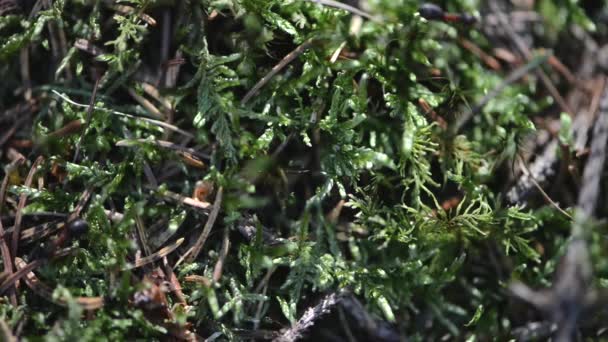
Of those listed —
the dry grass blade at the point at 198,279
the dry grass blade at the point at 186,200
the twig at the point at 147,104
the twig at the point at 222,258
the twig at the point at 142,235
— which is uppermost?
the twig at the point at 147,104

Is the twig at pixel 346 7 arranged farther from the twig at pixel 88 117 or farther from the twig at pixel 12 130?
the twig at pixel 12 130

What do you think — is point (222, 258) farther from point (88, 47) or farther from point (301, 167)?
point (88, 47)

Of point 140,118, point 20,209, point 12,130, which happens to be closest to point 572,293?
point 140,118

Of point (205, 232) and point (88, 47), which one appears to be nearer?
point (205, 232)

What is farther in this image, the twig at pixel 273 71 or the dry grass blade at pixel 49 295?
the twig at pixel 273 71

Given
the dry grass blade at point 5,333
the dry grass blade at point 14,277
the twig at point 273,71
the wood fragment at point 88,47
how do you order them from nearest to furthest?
the dry grass blade at point 5,333 < the dry grass blade at point 14,277 < the twig at point 273,71 < the wood fragment at point 88,47

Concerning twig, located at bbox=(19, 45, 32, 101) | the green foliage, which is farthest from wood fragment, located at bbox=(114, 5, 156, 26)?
twig, located at bbox=(19, 45, 32, 101)

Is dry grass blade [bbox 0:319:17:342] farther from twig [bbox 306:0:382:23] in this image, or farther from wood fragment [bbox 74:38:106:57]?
twig [bbox 306:0:382:23]

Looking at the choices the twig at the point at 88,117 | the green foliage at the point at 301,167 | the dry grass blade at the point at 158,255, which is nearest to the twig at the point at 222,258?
the green foliage at the point at 301,167
